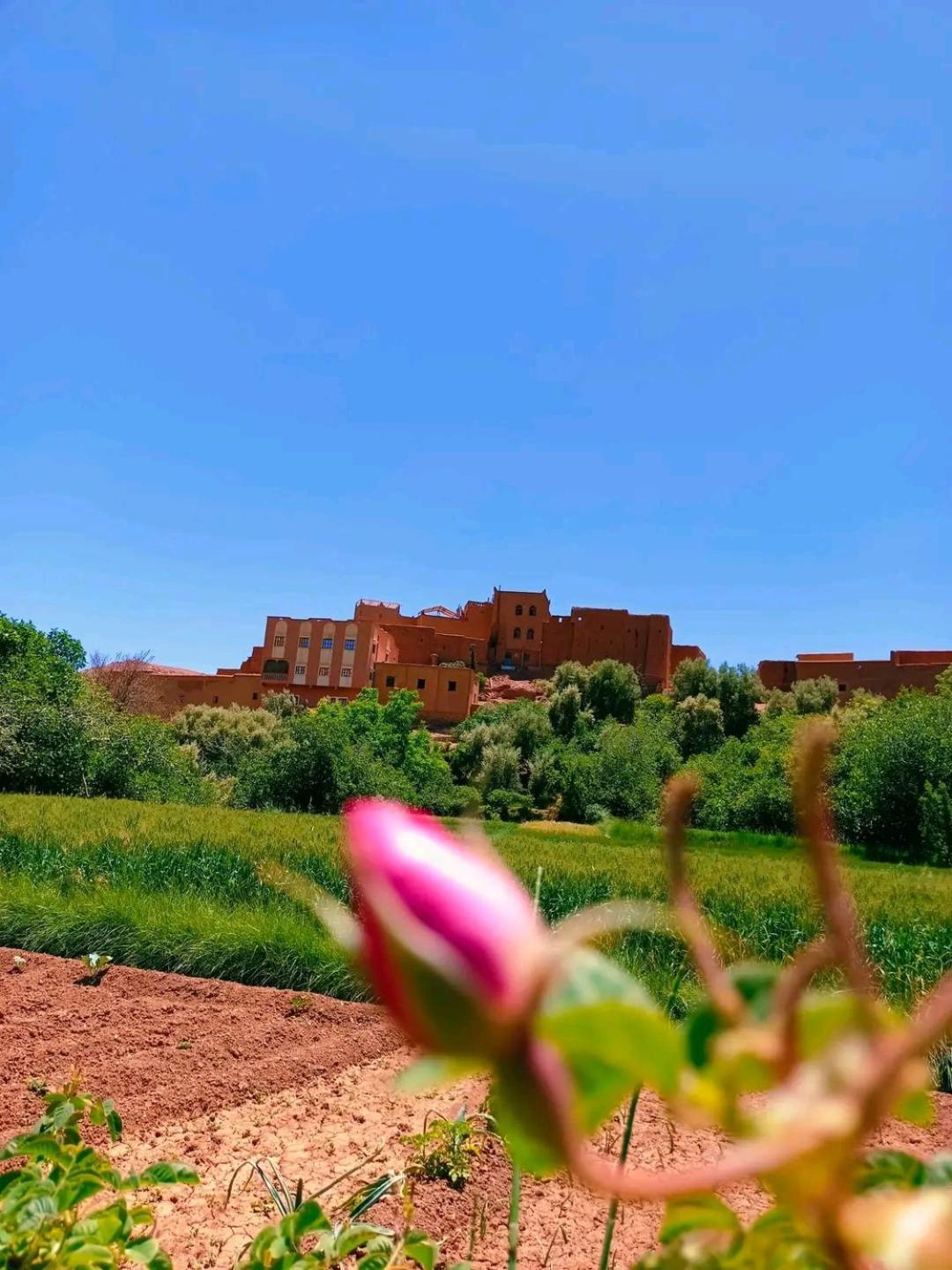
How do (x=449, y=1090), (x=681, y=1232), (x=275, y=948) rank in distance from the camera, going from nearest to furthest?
1. (x=681, y=1232)
2. (x=449, y=1090)
3. (x=275, y=948)

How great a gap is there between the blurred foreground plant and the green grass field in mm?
4626

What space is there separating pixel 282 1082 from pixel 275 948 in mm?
2126

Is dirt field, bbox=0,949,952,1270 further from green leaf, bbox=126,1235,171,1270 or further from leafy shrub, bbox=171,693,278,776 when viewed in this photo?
leafy shrub, bbox=171,693,278,776

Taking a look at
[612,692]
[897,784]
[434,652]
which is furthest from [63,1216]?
[434,652]

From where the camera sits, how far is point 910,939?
23.2 ft

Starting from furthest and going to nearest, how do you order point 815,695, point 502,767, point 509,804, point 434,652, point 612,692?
point 434,652
point 612,692
point 815,695
point 502,767
point 509,804

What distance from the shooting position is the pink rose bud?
0.76ft

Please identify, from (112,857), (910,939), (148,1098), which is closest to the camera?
(148,1098)

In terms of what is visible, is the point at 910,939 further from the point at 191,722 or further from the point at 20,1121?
the point at 191,722

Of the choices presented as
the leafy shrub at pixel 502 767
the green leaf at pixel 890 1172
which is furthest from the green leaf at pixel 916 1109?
the leafy shrub at pixel 502 767

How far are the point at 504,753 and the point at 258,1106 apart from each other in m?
27.8

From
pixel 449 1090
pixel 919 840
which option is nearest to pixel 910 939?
pixel 449 1090

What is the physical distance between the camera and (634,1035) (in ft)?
0.79

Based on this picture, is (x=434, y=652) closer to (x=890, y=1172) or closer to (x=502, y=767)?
(x=502, y=767)
